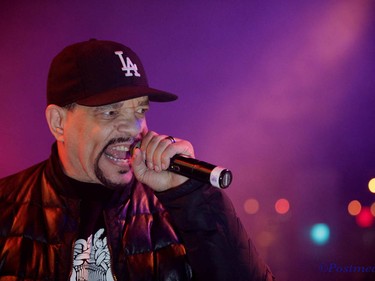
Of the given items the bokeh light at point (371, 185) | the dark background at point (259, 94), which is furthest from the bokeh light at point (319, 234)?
the bokeh light at point (371, 185)

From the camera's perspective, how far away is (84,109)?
1.54 m

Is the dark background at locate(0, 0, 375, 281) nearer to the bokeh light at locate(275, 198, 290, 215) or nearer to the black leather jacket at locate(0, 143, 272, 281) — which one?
the bokeh light at locate(275, 198, 290, 215)

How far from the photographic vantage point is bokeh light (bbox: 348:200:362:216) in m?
3.57

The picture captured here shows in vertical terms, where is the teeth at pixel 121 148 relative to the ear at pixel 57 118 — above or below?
below

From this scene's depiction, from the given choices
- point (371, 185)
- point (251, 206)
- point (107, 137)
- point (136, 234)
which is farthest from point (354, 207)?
point (107, 137)

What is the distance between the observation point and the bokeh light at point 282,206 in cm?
342

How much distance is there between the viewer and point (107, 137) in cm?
151

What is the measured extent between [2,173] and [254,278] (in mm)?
1924

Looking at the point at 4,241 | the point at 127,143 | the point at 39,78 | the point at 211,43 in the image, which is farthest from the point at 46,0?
the point at 4,241

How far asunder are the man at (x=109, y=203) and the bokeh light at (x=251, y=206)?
71.3 inches

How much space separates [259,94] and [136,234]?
74.3 inches

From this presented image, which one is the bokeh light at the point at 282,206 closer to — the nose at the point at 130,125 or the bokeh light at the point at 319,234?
the bokeh light at the point at 319,234

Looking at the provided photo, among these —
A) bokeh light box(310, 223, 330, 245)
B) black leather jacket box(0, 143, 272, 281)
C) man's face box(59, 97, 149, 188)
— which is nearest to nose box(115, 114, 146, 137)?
man's face box(59, 97, 149, 188)

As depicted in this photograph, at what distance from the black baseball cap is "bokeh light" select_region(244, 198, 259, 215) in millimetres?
1974
